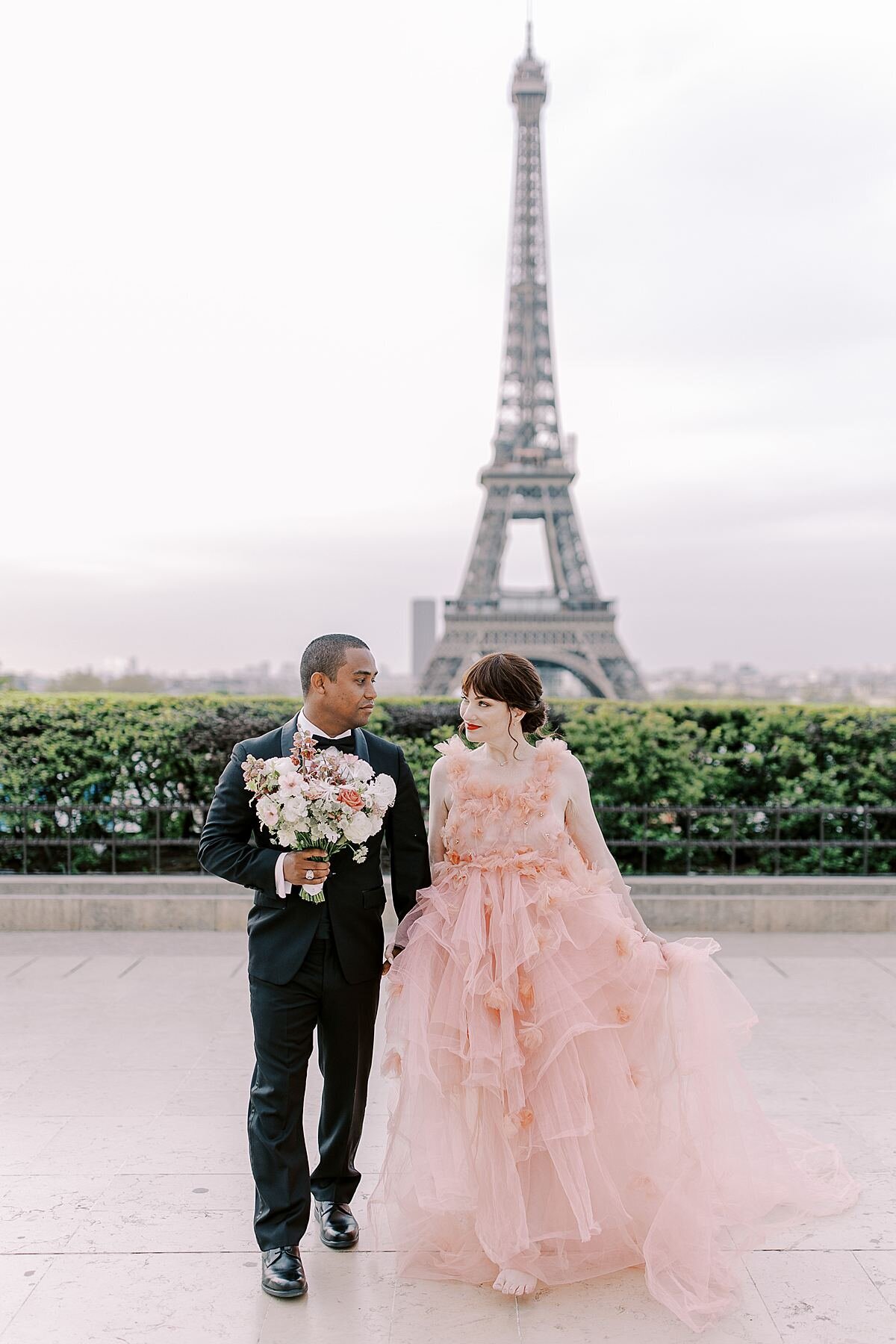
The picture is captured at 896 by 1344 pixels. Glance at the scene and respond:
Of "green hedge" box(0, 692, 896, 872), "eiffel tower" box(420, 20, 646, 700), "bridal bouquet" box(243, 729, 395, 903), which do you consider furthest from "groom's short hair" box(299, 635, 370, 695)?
"eiffel tower" box(420, 20, 646, 700)

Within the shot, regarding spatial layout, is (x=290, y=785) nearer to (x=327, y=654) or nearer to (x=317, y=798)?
(x=317, y=798)

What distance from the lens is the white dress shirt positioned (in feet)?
9.95

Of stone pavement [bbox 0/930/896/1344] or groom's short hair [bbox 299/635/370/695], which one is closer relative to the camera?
stone pavement [bbox 0/930/896/1344]

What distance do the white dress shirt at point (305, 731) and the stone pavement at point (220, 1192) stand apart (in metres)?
1.07

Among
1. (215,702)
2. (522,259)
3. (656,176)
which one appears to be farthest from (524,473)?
(215,702)

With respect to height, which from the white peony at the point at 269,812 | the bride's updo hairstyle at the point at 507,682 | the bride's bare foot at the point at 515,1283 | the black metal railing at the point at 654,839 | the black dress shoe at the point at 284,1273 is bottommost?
the bride's bare foot at the point at 515,1283

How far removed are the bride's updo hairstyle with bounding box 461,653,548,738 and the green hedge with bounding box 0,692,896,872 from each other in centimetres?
415

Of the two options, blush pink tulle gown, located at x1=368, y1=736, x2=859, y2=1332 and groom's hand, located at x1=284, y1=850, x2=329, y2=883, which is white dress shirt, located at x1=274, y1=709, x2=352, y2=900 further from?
blush pink tulle gown, located at x1=368, y1=736, x2=859, y2=1332

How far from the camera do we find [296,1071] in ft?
10.3

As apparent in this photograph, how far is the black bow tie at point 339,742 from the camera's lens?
321 centimetres

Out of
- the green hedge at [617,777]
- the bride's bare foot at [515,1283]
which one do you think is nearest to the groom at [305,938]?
the bride's bare foot at [515,1283]

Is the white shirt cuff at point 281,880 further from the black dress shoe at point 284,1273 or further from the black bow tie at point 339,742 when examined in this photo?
the black dress shoe at point 284,1273

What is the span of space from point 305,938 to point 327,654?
79 centimetres

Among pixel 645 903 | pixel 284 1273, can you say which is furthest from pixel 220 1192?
pixel 645 903
